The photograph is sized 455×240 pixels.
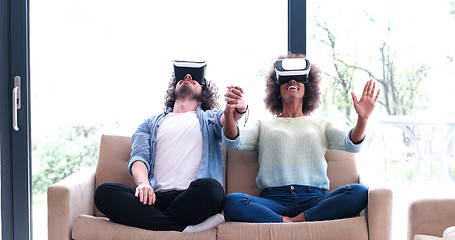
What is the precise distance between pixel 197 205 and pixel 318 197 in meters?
0.63

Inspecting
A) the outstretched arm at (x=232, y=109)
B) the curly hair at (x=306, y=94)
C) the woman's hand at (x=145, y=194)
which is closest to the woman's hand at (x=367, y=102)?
the curly hair at (x=306, y=94)

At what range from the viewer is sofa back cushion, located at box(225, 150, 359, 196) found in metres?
2.92

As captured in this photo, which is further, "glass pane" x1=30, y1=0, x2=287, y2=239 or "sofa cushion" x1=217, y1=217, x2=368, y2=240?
"glass pane" x1=30, y1=0, x2=287, y2=239

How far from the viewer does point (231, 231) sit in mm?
2441

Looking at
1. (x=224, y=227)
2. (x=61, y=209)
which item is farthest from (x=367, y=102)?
(x=61, y=209)

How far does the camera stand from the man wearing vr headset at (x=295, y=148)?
2529 millimetres

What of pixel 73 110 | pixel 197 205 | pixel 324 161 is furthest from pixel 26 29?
pixel 324 161

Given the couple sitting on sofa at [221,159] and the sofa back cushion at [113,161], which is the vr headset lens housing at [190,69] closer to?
the couple sitting on sofa at [221,159]

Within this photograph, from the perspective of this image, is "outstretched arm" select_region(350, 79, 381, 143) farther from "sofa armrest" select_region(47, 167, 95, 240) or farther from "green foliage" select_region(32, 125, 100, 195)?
"green foliage" select_region(32, 125, 100, 195)

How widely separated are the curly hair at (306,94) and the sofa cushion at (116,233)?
0.88 meters

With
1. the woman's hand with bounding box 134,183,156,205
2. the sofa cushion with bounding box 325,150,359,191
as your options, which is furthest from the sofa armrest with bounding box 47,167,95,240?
the sofa cushion with bounding box 325,150,359,191

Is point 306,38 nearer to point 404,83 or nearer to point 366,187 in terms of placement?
point 404,83

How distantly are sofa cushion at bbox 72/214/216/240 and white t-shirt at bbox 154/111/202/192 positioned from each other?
1.14 ft

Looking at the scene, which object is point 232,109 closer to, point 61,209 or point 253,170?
point 253,170
